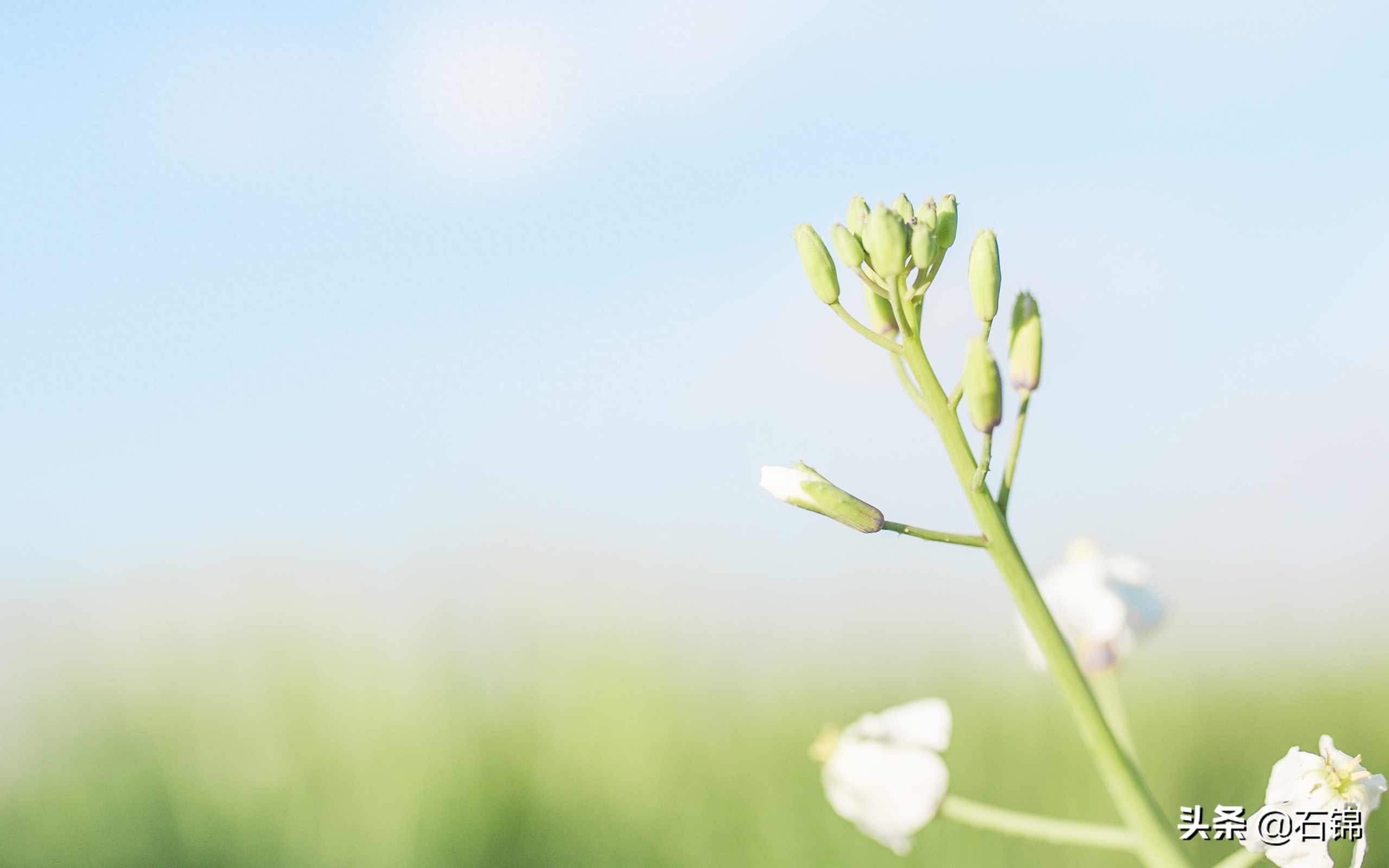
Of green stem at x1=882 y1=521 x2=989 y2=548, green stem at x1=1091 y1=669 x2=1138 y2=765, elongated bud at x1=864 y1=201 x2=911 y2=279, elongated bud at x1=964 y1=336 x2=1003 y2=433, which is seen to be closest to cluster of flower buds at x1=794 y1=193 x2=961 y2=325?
elongated bud at x1=864 y1=201 x2=911 y2=279

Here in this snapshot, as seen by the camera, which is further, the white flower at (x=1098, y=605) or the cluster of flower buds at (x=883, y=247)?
the white flower at (x=1098, y=605)

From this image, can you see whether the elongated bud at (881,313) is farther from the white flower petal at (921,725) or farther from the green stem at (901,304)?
the white flower petal at (921,725)

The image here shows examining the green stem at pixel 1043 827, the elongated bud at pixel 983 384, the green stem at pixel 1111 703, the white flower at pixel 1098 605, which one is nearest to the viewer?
the elongated bud at pixel 983 384

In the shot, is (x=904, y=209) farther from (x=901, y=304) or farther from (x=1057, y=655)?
(x=1057, y=655)

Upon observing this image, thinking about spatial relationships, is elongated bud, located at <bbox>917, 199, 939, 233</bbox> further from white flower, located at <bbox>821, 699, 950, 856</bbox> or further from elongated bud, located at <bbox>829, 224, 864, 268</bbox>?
white flower, located at <bbox>821, 699, 950, 856</bbox>

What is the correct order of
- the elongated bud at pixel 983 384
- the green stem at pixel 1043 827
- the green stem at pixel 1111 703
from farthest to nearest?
the green stem at pixel 1111 703
the green stem at pixel 1043 827
the elongated bud at pixel 983 384

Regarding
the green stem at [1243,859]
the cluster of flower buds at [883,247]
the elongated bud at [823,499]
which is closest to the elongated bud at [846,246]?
the cluster of flower buds at [883,247]
